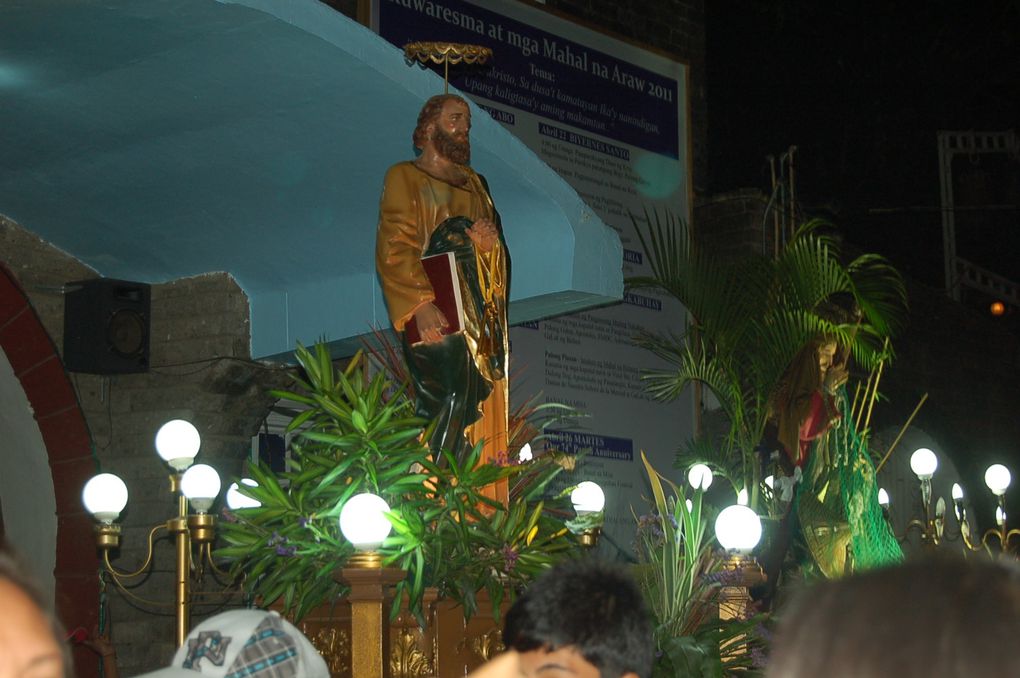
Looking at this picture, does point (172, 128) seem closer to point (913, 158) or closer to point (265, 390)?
point (265, 390)

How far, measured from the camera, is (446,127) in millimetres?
6570

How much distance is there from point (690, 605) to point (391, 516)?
4.72ft

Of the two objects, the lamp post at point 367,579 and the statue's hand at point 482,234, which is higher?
the statue's hand at point 482,234

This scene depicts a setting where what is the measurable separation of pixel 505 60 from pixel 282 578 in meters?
6.43

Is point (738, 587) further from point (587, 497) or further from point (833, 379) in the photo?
point (833, 379)

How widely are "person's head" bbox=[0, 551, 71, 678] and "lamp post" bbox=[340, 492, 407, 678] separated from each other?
346 centimetres

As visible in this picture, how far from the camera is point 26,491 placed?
29.3 feet


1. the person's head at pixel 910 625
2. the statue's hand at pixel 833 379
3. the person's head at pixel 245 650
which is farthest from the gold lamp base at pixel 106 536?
the person's head at pixel 910 625

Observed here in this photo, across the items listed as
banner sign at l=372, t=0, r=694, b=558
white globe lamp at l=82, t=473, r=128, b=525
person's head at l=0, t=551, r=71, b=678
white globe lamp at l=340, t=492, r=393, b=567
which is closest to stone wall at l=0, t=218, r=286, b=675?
banner sign at l=372, t=0, r=694, b=558

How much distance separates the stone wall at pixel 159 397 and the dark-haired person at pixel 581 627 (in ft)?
21.1

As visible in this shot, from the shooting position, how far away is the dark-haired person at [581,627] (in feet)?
9.50

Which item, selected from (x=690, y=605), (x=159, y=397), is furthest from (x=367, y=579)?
(x=159, y=397)

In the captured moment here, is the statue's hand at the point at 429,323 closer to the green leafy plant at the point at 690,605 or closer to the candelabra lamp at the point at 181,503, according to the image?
the candelabra lamp at the point at 181,503

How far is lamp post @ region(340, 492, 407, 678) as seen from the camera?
5.11 metres
